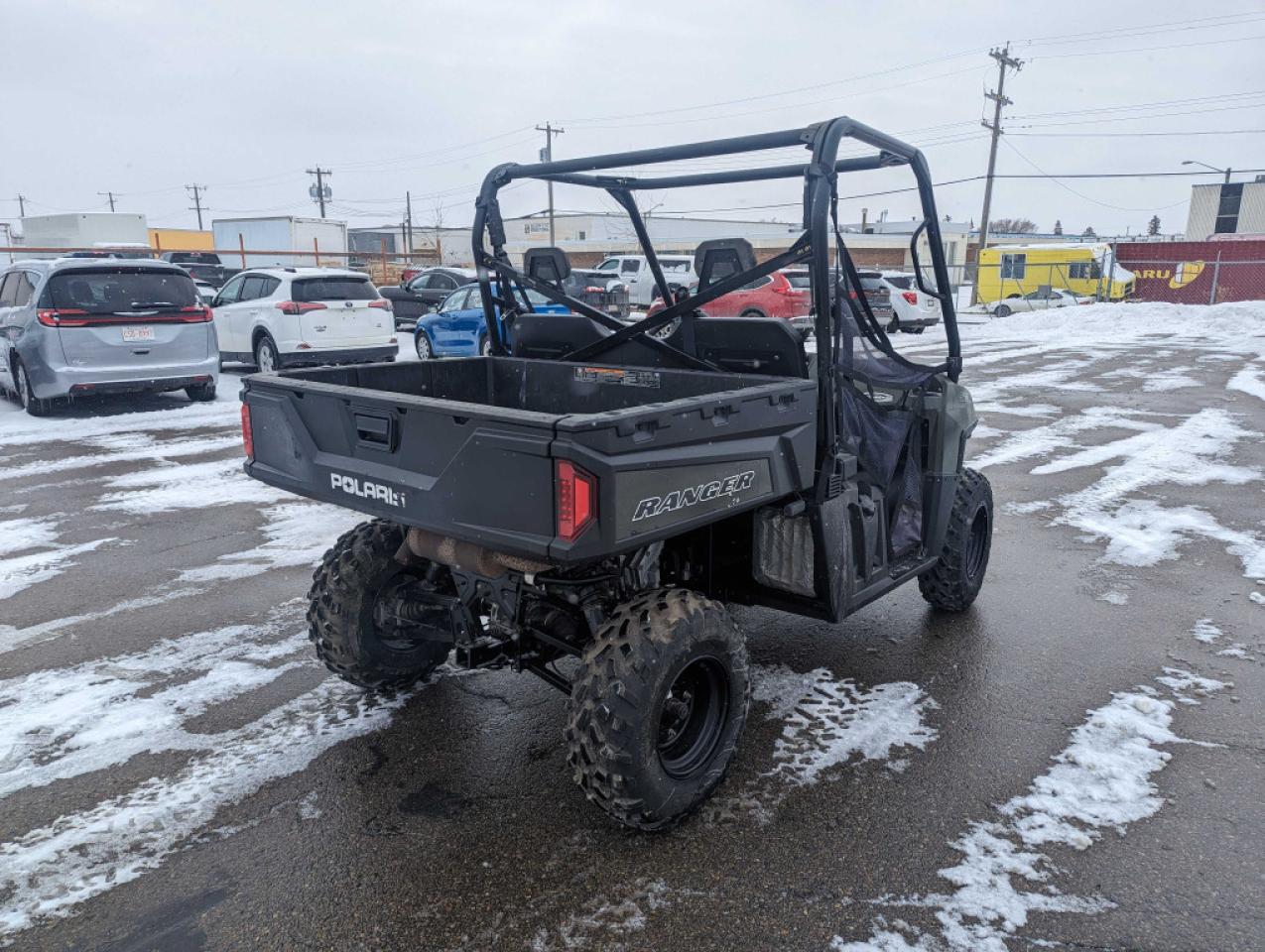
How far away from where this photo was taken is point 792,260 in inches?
133

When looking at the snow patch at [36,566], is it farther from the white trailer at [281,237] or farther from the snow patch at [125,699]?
the white trailer at [281,237]

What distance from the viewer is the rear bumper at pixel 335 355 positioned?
44.1ft

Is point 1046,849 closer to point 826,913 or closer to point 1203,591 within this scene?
point 826,913

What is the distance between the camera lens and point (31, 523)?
6.67 m

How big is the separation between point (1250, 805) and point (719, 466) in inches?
88.3

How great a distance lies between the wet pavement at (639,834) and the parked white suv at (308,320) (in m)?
7.65

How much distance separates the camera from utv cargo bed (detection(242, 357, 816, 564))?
8.42 ft

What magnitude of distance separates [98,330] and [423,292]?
35.9 ft

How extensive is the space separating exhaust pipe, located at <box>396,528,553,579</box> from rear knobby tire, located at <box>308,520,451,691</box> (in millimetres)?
413

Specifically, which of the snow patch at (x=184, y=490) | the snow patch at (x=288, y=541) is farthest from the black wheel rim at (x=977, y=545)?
the snow patch at (x=184, y=490)

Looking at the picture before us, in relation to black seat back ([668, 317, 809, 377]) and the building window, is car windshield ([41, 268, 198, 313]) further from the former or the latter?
the building window

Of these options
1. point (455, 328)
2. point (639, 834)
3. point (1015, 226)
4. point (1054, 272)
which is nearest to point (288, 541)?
point (639, 834)

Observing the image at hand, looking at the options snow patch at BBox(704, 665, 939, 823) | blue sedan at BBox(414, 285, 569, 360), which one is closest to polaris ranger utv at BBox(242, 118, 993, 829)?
snow patch at BBox(704, 665, 939, 823)

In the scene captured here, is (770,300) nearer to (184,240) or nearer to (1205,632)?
(1205,632)
